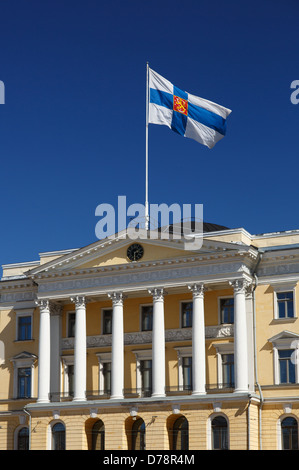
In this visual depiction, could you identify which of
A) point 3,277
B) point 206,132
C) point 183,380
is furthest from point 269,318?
point 3,277

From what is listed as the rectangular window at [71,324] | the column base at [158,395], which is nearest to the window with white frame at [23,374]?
the rectangular window at [71,324]

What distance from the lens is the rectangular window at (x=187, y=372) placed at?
6025 cm

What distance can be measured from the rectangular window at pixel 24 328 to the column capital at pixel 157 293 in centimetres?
935

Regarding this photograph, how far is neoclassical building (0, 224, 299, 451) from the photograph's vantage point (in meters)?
57.9

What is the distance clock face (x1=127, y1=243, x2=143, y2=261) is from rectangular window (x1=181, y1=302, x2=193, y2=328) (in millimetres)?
3762

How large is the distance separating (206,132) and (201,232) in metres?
5.80

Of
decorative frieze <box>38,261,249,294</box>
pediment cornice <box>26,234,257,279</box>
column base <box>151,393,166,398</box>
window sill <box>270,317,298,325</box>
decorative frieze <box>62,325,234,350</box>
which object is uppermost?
pediment cornice <box>26,234,257,279</box>

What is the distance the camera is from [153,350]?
5975 centimetres

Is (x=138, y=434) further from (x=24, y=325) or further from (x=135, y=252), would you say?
(x=24, y=325)

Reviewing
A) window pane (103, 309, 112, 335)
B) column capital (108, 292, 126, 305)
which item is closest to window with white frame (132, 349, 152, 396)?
window pane (103, 309, 112, 335)

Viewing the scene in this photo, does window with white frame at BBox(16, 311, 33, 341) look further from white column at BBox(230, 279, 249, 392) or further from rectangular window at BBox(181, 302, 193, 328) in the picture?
white column at BBox(230, 279, 249, 392)

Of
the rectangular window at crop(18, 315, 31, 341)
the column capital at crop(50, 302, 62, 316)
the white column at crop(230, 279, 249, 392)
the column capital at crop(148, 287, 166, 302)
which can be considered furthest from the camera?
the rectangular window at crop(18, 315, 31, 341)
